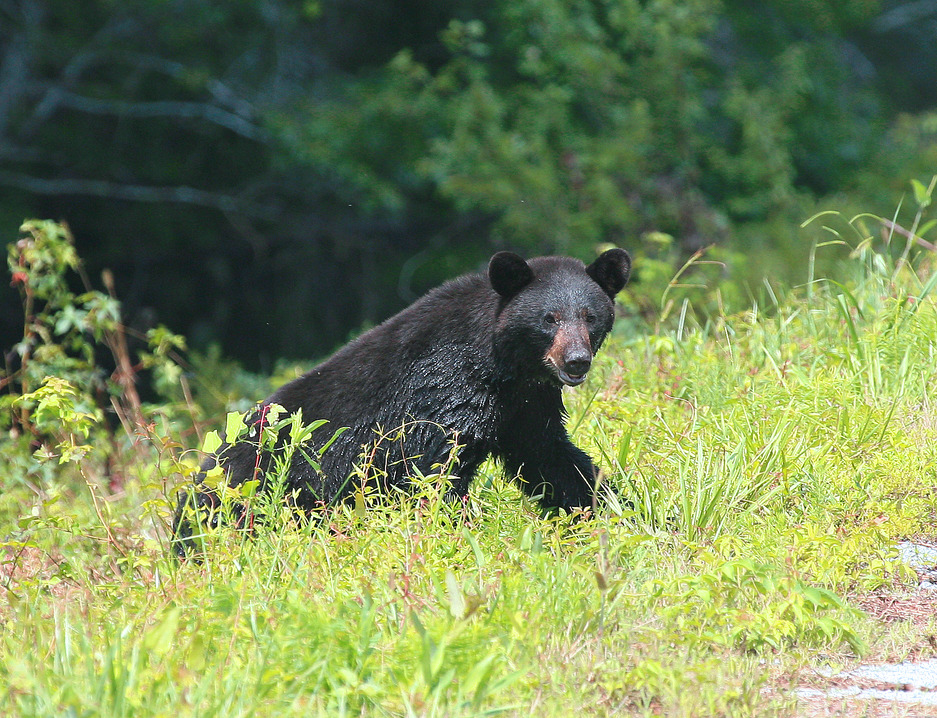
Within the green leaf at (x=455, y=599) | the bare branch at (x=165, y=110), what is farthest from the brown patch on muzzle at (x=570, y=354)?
the bare branch at (x=165, y=110)

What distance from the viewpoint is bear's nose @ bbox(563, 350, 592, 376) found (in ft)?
14.4

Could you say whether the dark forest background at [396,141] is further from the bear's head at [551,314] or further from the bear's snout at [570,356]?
the bear's snout at [570,356]

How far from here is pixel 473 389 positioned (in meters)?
4.63

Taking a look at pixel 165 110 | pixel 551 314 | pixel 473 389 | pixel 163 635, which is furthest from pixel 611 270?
pixel 165 110

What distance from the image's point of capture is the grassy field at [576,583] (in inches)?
115

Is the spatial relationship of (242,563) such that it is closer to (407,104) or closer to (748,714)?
(748,714)

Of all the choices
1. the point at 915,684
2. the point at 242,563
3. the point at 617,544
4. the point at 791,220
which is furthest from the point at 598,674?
the point at 791,220

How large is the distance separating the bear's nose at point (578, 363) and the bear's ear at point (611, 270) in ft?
1.98

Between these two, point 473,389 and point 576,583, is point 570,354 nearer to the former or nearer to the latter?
point 473,389

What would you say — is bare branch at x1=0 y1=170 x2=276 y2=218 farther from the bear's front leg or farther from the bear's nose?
the bear's nose

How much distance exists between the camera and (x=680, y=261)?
1223 centimetres

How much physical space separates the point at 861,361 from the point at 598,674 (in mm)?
2871

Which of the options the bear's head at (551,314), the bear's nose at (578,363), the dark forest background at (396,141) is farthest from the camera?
the dark forest background at (396,141)

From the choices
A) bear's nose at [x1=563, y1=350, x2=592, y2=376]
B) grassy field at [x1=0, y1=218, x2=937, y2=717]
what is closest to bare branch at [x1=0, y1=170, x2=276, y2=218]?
grassy field at [x1=0, y1=218, x2=937, y2=717]
